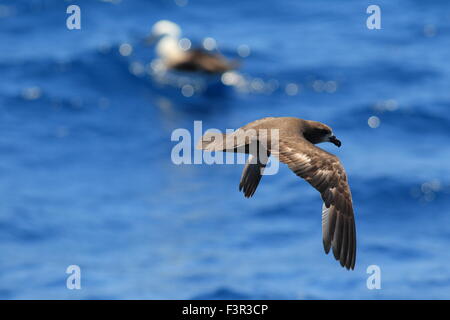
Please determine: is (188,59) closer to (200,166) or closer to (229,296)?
(229,296)

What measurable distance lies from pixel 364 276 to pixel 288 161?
1573 cm

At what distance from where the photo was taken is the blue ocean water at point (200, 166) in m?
27.2

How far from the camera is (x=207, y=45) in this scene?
28891 millimetres

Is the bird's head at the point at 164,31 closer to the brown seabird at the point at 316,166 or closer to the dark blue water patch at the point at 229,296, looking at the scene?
the dark blue water patch at the point at 229,296

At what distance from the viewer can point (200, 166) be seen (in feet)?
96.8

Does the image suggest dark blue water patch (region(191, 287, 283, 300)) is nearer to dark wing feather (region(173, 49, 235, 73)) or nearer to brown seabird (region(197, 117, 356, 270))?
dark wing feather (region(173, 49, 235, 73))

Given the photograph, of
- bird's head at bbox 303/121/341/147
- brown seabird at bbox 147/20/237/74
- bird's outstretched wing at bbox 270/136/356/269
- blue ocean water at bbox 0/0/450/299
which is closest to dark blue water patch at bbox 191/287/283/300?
blue ocean water at bbox 0/0/450/299

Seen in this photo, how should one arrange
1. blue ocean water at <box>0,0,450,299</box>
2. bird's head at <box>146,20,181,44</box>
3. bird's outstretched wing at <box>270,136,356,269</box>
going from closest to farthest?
1. bird's outstretched wing at <box>270,136,356,269</box>
2. bird's head at <box>146,20,181,44</box>
3. blue ocean water at <box>0,0,450,299</box>

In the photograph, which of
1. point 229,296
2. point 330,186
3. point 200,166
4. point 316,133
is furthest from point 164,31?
point 330,186

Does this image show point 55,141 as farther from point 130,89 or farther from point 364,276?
point 364,276

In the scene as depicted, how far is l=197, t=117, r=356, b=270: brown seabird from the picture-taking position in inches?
467

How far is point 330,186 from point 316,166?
0.95 ft

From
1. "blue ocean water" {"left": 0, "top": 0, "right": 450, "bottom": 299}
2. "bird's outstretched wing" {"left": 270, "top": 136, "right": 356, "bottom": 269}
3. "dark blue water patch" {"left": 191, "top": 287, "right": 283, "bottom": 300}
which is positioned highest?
"blue ocean water" {"left": 0, "top": 0, "right": 450, "bottom": 299}

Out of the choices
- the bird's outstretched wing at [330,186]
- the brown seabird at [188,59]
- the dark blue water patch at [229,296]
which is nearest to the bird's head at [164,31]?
the brown seabird at [188,59]
